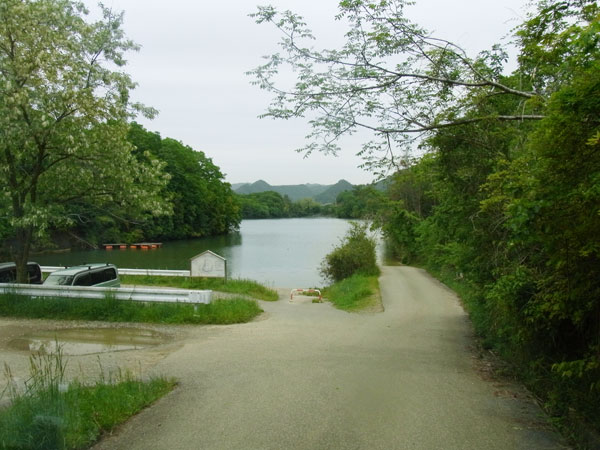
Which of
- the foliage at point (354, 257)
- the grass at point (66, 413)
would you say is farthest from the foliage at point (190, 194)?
the grass at point (66, 413)

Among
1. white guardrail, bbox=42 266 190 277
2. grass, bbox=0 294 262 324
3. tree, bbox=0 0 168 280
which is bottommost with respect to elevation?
white guardrail, bbox=42 266 190 277

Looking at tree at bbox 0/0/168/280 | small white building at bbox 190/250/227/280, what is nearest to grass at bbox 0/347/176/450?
tree at bbox 0/0/168/280

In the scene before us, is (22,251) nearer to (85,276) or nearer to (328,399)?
(85,276)

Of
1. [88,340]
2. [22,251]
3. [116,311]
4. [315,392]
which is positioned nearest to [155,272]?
[22,251]

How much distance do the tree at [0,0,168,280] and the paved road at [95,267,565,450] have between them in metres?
5.87

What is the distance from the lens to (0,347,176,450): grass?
4.10 meters

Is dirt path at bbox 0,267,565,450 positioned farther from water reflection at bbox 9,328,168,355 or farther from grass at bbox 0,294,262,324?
grass at bbox 0,294,262,324

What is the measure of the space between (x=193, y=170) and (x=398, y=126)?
75.6 m

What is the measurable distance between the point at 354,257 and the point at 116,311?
18570 mm

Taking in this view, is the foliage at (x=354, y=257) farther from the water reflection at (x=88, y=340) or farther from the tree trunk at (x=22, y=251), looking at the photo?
the water reflection at (x=88, y=340)

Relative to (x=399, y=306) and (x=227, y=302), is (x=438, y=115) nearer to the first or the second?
(x=227, y=302)

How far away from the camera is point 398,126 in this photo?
8.62 metres

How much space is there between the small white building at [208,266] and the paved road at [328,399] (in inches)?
374

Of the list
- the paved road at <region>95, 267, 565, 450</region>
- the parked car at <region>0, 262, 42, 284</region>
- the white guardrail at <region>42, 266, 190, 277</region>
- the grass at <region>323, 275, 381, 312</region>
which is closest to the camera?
the paved road at <region>95, 267, 565, 450</region>
